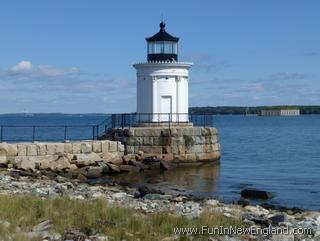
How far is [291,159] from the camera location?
29797 mm

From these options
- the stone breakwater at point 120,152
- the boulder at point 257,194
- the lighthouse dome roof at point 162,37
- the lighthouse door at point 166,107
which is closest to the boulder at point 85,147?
the stone breakwater at point 120,152

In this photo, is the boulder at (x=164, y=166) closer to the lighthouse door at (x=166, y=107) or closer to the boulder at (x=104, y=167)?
the boulder at (x=104, y=167)

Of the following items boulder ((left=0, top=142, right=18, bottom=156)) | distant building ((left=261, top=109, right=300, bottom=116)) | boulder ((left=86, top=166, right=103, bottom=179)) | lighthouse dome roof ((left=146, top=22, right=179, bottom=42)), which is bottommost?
boulder ((left=86, top=166, right=103, bottom=179))

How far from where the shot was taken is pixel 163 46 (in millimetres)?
23203

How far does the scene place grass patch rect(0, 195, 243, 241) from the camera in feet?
24.6

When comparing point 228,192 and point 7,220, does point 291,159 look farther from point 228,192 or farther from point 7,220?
point 7,220

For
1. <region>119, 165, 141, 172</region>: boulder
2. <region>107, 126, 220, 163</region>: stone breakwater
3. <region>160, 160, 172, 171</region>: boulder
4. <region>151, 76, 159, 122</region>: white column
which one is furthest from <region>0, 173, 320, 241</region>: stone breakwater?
<region>151, 76, 159, 122</region>: white column

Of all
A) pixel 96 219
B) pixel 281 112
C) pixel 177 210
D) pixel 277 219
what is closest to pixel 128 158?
pixel 177 210

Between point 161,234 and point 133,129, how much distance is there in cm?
1430

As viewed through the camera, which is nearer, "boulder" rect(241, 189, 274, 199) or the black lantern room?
"boulder" rect(241, 189, 274, 199)

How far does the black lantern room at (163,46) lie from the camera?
75.6ft

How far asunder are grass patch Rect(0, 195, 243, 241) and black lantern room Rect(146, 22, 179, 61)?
573 inches

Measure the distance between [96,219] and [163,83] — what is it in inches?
598

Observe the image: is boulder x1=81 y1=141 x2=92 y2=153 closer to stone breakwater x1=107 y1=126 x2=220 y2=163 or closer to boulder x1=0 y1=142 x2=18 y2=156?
stone breakwater x1=107 y1=126 x2=220 y2=163
